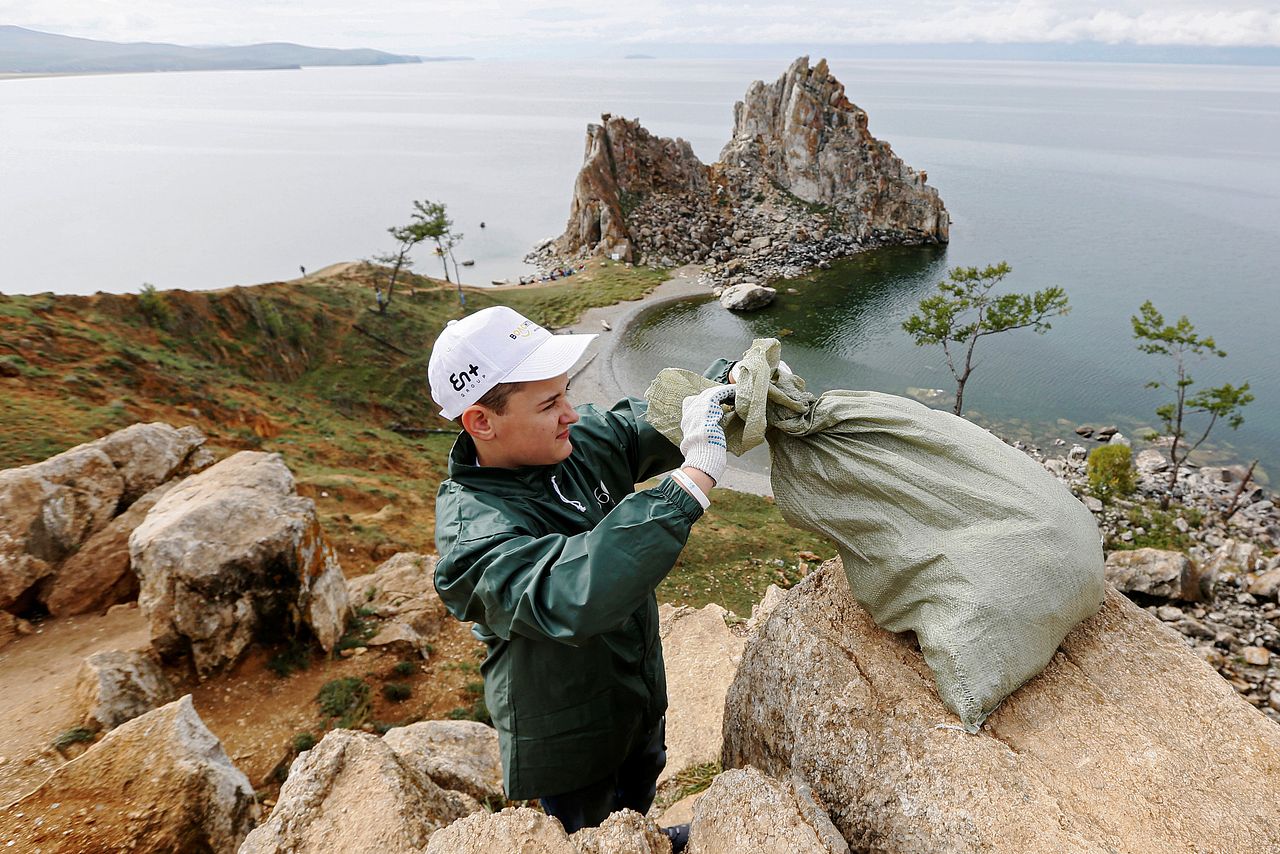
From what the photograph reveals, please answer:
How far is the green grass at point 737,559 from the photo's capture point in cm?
1394

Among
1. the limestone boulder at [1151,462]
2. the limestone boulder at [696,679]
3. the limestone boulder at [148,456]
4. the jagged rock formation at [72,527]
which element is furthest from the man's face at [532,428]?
the limestone boulder at [1151,462]

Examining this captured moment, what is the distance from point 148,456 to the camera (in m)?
10.4

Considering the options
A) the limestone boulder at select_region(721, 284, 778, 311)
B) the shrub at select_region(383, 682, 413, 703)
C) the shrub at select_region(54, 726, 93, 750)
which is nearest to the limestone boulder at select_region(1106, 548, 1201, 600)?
the shrub at select_region(383, 682, 413, 703)

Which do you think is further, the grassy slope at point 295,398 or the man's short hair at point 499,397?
the grassy slope at point 295,398

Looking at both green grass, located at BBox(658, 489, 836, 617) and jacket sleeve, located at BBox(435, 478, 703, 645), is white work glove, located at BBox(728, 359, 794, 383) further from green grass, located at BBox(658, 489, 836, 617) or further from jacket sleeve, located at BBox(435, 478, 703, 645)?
green grass, located at BBox(658, 489, 836, 617)

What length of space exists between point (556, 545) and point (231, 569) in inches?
292

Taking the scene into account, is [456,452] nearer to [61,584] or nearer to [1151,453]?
[61,584]

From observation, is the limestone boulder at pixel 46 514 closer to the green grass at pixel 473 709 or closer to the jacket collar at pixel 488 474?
the green grass at pixel 473 709

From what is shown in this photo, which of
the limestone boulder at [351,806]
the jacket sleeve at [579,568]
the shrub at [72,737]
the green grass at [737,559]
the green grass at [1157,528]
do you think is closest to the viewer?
the jacket sleeve at [579,568]

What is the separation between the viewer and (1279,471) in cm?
2469

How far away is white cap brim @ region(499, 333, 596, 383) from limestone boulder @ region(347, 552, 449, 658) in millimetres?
6831

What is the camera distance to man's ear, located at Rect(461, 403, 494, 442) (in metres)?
2.98

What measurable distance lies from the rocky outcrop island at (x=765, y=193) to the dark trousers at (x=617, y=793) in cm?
5278

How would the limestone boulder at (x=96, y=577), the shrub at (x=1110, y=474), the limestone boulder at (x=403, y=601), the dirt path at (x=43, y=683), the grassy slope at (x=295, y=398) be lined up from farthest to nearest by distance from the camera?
the shrub at (x=1110, y=474), the grassy slope at (x=295, y=398), the limestone boulder at (x=403, y=601), the limestone boulder at (x=96, y=577), the dirt path at (x=43, y=683)
